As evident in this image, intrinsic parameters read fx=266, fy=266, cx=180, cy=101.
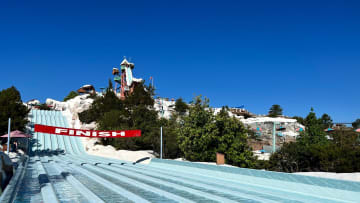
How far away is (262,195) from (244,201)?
92cm

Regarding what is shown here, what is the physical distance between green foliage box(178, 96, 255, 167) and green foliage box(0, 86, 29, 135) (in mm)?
16969

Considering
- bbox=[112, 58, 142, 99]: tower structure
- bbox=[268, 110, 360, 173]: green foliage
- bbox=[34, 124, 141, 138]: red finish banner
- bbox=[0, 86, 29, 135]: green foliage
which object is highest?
bbox=[112, 58, 142, 99]: tower structure

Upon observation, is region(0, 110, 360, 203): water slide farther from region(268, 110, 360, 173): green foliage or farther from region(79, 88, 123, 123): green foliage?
region(79, 88, 123, 123): green foliage

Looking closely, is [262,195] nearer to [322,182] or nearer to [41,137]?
[322,182]

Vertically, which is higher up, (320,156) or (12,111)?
(12,111)

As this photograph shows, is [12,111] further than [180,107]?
No

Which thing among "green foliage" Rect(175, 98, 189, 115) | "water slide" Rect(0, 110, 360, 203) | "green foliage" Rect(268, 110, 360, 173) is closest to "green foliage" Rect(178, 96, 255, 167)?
"green foliage" Rect(268, 110, 360, 173)

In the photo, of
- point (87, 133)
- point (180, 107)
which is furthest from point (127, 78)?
point (87, 133)

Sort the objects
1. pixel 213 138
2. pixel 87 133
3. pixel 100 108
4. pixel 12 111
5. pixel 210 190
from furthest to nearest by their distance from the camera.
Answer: pixel 100 108, pixel 12 111, pixel 87 133, pixel 213 138, pixel 210 190

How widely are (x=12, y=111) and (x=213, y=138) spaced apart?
19.9m

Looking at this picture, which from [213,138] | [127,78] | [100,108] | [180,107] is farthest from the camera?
[127,78]

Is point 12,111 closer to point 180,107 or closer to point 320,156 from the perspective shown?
point 320,156

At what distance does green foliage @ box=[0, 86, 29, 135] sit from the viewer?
77.9 ft

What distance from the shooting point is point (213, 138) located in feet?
51.6
